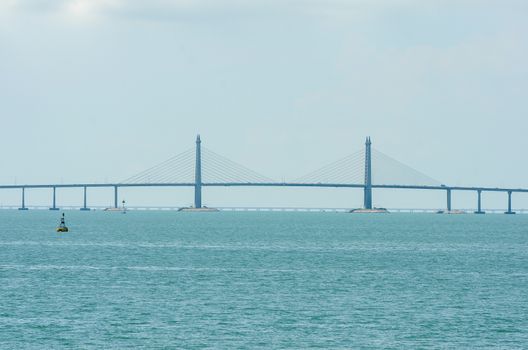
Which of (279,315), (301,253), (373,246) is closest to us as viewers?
(279,315)

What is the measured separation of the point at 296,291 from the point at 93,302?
419 inches

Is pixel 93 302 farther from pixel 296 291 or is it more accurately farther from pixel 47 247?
pixel 47 247

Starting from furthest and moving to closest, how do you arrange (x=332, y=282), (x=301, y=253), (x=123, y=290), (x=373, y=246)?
(x=373, y=246) → (x=301, y=253) → (x=332, y=282) → (x=123, y=290)

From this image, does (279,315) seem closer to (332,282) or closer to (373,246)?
(332,282)

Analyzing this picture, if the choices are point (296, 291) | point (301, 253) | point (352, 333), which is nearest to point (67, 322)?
point (352, 333)

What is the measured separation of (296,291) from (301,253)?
32.7m

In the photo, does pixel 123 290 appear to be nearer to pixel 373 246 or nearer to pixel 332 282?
pixel 332 282

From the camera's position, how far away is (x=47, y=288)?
54.4 metres

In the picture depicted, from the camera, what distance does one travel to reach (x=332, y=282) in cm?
5928

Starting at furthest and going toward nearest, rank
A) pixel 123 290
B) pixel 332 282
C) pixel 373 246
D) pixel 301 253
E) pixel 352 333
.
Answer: pixel 373 246 < pixel 301 253 < pixel 332 282 < pixel 123 290 < pixel 352 333

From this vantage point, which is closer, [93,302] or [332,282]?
Result: [93,302]

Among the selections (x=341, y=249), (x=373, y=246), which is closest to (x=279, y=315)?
(x=341, y=249)

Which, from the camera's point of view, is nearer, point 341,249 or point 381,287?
point 381,287

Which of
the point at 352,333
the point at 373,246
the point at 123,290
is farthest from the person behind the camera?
the point at 373,246
